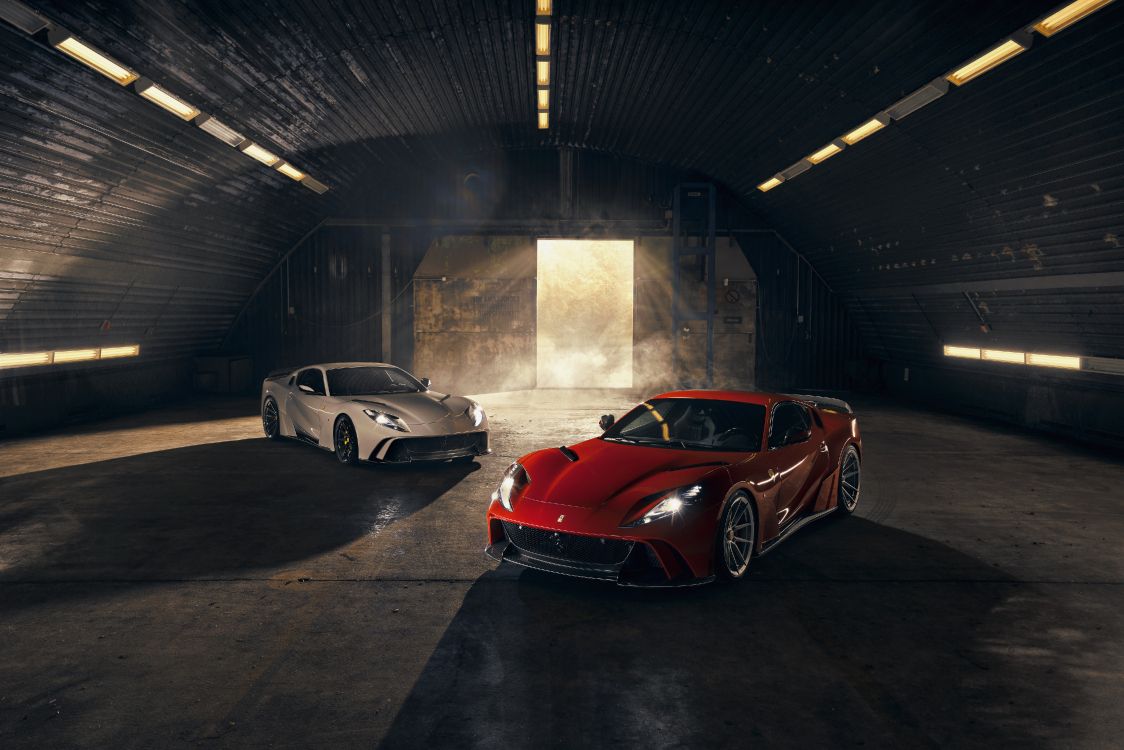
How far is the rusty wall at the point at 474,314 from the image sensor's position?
70.3ft

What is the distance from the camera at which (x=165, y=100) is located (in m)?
10.8

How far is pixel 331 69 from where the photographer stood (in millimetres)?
12320

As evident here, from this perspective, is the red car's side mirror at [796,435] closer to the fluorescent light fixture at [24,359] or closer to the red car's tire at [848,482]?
the red car's tire at [848,482]

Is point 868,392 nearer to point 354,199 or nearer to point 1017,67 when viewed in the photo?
point 1017,67

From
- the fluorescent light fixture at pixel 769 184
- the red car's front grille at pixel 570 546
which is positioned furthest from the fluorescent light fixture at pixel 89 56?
the fluorescent light fixture at pixel 769 184

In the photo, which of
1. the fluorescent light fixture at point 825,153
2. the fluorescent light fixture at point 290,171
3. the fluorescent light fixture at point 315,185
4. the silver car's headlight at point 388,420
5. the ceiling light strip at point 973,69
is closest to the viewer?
the ceiling light strip at point 973,69

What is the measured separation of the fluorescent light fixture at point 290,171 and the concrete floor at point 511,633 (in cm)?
907

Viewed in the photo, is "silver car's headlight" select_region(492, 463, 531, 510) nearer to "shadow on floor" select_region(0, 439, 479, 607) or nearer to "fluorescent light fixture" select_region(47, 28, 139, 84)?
"shadow on floor" select_region(0, 439, 479, 607)

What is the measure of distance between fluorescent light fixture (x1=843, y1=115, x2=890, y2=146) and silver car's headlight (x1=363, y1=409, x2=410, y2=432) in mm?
8636

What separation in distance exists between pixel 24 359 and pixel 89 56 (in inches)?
260

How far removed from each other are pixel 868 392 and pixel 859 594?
664 inches

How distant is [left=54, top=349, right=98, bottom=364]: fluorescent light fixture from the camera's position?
1420 cm

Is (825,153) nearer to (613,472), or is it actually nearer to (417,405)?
(417,405)

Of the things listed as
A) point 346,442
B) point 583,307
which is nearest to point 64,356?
point 346,442
